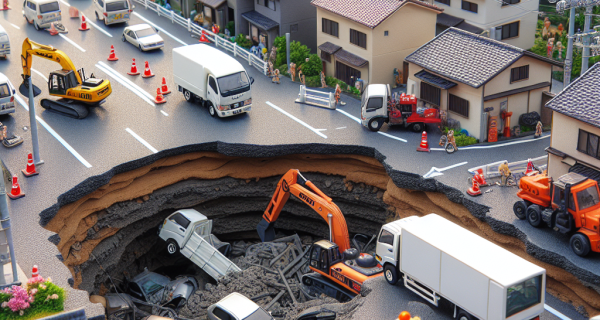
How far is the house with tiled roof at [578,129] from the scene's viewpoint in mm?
26797

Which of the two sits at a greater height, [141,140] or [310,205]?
[141,140]

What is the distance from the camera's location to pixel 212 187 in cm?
3444

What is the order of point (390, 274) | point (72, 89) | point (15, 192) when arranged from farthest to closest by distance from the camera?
1. point (72, 89)
2. point (15, 192)
3. point (390, 274)

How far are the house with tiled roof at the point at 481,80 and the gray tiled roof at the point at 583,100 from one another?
4.29 meters

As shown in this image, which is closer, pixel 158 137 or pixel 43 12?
pixel 158 137

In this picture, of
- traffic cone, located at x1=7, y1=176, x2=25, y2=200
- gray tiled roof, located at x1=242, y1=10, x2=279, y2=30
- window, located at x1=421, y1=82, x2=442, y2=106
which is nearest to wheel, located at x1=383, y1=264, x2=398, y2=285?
window, located at x1=421, y1=82, x2=442, y2=106

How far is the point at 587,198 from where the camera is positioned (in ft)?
80.7

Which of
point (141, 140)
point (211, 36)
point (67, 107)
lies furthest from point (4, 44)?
point (141, 140)

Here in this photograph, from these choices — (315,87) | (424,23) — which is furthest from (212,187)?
(424,23)

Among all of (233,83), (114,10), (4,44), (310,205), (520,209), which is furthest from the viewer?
(114,10)

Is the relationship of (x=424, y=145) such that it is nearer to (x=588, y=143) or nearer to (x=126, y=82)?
(x=588, y=143)

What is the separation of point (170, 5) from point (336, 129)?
23900 millimetres

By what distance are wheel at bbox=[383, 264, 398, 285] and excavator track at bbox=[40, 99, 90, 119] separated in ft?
62.7

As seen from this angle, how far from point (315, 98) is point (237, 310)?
15.5 m
